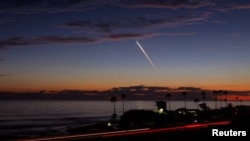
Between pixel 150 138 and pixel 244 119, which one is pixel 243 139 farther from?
pixel 150 138

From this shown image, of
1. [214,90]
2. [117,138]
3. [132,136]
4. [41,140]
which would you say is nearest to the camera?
[41,140]

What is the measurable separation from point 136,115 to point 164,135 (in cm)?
10338

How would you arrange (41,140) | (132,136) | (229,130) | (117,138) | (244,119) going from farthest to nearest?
(132,136) → (117,138) → (41,140) → (244,119) → (229,130)

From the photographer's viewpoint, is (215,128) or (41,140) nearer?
(215,128)

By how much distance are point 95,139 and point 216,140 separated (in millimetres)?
13830

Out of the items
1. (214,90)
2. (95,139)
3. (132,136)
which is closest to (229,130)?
(95,139)

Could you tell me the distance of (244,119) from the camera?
31.2 meters

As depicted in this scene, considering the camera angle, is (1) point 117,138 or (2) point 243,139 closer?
(2) point 243,139

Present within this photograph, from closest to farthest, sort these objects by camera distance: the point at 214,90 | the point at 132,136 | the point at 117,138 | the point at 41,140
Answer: the point at 41,140 → the point at 117,138 → the point at 132,136 → the point at 214,90

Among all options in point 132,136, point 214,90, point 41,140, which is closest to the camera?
point 41,140

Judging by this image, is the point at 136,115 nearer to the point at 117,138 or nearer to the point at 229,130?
the point at 117,138

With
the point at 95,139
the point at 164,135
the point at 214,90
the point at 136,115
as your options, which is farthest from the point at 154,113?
the point at 95,139

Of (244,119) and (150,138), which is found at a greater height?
(244,119)

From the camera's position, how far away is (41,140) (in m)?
34.8
